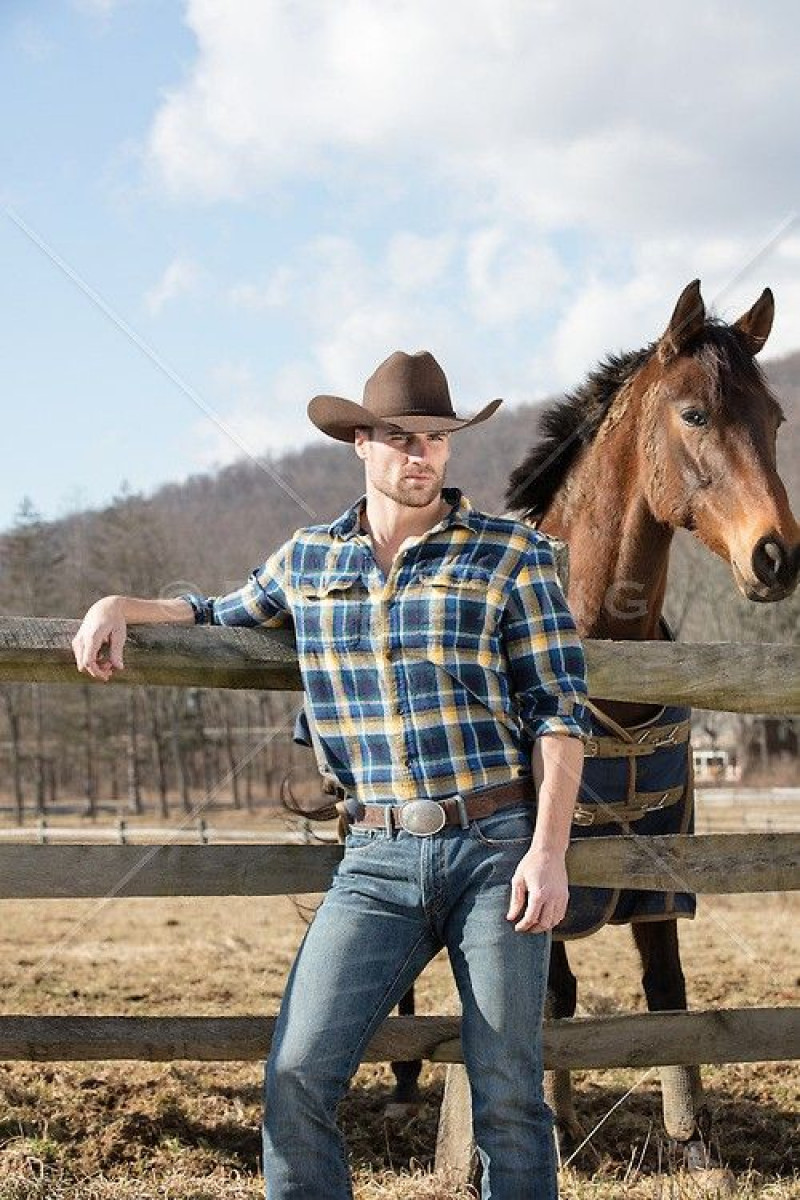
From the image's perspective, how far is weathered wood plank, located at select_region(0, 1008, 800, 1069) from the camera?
4.01 metres

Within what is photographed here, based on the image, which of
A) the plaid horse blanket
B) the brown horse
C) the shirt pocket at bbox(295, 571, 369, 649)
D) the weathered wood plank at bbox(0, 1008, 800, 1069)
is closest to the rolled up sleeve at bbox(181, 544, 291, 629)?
the shirt pocket at bbox(295, 571, 369, 649)

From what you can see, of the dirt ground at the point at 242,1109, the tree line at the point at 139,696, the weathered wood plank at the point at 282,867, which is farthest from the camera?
the tree line at the point at 139,696

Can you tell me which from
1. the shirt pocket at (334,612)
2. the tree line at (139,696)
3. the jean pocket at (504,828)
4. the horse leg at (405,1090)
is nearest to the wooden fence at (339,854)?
the shirt pocket at (334,612)

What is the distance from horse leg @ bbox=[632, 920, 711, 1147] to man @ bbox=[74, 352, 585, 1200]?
2113 millimetres

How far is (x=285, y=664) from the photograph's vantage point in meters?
3.73

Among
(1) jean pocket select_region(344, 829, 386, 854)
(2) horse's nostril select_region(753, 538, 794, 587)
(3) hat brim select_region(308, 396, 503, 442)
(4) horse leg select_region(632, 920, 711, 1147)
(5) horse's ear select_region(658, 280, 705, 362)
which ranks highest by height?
(5) horse's ear select_region(658, 280, 705, 362)

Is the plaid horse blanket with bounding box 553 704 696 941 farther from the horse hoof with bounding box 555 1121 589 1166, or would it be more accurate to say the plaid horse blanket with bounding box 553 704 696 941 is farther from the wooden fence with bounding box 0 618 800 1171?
the horse hoof with bounding box 555 1121 589 1166

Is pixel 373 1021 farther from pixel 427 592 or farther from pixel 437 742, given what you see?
pixel 427 592

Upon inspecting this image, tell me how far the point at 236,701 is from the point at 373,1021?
54247 mm

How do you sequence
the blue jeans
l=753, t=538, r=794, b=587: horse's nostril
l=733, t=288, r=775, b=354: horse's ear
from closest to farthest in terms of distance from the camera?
1. the blue jeans
2. l=753, t=538, r=794, b=587: horse's nostril
3. l=733, t=288, r=775, b=354: horse's ear

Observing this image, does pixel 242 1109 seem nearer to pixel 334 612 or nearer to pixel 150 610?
pixel 150 610

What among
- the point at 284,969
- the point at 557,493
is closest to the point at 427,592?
the point at 557,493

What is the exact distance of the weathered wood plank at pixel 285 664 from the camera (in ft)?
12.0

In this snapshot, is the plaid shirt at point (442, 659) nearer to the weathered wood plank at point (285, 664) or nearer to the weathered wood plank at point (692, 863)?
the weathered wood plank at point (285, 664)
